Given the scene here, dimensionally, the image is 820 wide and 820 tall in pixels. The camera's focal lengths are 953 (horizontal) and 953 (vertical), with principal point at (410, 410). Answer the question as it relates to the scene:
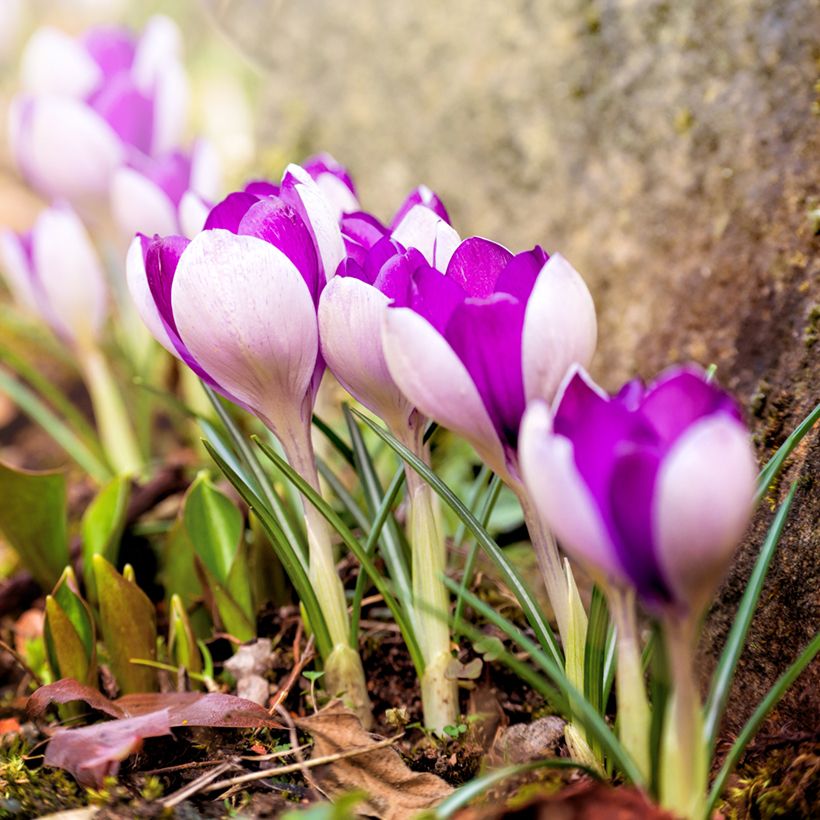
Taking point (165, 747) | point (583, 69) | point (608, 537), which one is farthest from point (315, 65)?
point (608, 537)

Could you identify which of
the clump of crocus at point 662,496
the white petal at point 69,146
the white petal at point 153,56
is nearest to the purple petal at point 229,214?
the clump of crocus at point 662,496

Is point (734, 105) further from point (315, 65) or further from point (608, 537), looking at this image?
point (315, 65)

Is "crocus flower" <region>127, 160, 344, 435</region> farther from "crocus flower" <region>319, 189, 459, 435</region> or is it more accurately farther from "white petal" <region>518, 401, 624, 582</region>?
"white petal" <region>518, 401, 624, 582</region>

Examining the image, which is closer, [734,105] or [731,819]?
[731,819]

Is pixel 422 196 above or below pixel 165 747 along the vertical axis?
above

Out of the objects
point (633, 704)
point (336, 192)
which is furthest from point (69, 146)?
point (633, 704)

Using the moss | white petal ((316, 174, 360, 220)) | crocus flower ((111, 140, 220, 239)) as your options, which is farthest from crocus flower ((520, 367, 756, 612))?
crocus flower ((111, 140, 220, 239))

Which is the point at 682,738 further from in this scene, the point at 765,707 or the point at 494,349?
the point at 494,349
